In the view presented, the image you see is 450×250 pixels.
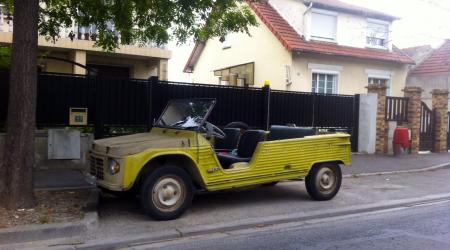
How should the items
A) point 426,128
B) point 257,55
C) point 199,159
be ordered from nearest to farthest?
point 199,159 < point 426,128 < point 257,55

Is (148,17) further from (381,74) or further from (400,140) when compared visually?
(381,74)

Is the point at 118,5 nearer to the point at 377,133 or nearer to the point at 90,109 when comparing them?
the point at 90,109

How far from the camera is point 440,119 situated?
17.0m

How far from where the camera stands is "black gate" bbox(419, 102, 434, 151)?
55.3 ft

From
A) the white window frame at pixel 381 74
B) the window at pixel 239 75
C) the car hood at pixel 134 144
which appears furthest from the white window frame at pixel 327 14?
the car hood at pixel 134 144

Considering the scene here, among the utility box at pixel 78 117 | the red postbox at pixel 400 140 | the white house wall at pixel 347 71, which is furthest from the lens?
the white house wall at pixel 347 71

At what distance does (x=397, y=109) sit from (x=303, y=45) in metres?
4.05

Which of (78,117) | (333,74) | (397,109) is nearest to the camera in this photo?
(78,117)

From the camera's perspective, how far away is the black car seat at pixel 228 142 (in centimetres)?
842

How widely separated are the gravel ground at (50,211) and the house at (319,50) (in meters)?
11.4

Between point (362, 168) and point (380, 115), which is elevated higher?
point (380, 115)

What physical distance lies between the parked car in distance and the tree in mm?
1054

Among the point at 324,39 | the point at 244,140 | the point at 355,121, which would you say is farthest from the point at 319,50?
the point at 244,140

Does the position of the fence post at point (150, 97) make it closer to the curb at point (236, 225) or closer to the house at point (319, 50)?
the curb at point (236, 225)
